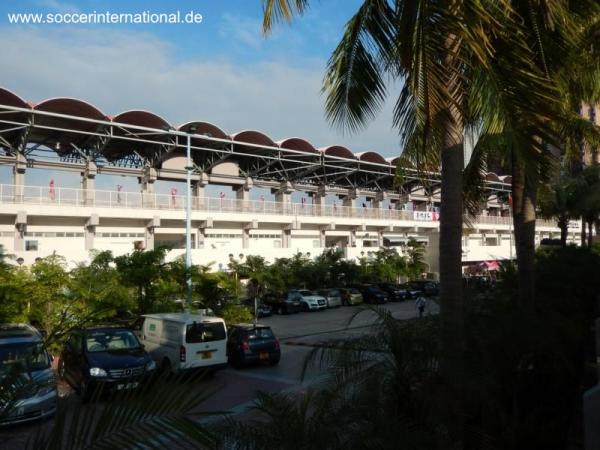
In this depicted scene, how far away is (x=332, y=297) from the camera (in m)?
33.1

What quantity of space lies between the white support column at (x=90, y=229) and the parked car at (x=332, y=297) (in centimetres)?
1544

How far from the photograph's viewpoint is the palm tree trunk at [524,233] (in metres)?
9.97

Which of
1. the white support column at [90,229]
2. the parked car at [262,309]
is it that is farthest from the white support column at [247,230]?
the white support column at [90,229]

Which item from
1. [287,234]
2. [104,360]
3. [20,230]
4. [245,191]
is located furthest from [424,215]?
[104,360]

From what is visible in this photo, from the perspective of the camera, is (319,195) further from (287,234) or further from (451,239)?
(451,239)

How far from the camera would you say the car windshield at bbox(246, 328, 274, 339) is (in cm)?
1475

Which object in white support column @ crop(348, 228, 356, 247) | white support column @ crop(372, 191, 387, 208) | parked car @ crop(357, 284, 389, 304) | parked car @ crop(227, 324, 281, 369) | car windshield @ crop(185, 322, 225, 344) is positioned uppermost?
white support column @ crop(372, 191, 387, 208)

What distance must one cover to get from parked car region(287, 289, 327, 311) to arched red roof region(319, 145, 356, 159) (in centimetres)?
1490

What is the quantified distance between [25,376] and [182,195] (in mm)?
32559

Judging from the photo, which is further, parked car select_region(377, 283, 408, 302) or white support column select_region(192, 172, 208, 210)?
parked car select_region(377, 283, 408, 302)

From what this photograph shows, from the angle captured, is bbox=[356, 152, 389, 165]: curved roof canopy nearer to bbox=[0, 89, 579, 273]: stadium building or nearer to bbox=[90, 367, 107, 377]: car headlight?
bbox=[0, 89, 579, 273]: stadium building

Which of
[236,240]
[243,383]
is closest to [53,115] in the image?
[236,240]

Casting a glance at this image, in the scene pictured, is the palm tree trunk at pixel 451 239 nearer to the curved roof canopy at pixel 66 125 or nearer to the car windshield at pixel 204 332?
the car windshield at pixel 204 332

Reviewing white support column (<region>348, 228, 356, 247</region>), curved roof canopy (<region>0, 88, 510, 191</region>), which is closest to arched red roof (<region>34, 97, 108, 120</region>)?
curved roof canopy (<region>0, 88, 510, 191</region>)
